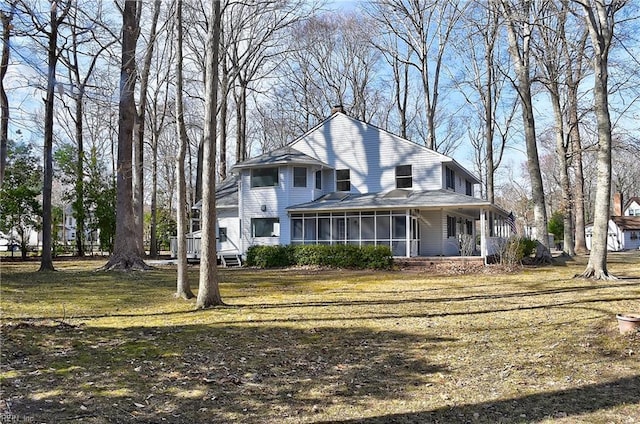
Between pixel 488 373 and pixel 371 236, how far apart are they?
17891 mm

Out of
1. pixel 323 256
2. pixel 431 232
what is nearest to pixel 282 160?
pixel 323 256

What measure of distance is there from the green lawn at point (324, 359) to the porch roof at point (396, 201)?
9911mm

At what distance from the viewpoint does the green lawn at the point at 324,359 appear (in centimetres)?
448

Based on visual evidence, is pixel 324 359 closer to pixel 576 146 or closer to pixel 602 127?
pixel 602 127

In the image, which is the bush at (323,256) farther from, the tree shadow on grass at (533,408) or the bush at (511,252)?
the tree shadow on grass at (533,408)

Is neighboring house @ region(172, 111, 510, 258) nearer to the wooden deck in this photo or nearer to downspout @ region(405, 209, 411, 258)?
downspout @ region(405, 209, 411, 258)

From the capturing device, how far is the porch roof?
21062 mm

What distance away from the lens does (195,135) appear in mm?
43188

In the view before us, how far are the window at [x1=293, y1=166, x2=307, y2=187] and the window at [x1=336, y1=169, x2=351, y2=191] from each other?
6.86 ft

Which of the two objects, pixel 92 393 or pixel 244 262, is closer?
pixel 92 393

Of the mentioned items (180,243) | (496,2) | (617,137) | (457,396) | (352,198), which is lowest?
(457,396)

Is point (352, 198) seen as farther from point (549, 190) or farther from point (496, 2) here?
point (549, 190)

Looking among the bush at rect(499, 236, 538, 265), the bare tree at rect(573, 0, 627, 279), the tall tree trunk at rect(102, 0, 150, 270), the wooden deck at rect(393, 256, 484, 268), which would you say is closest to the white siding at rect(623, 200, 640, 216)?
the bush at rect(499, 236, 538, 265)

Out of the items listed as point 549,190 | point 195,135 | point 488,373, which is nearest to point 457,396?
point 488,373
